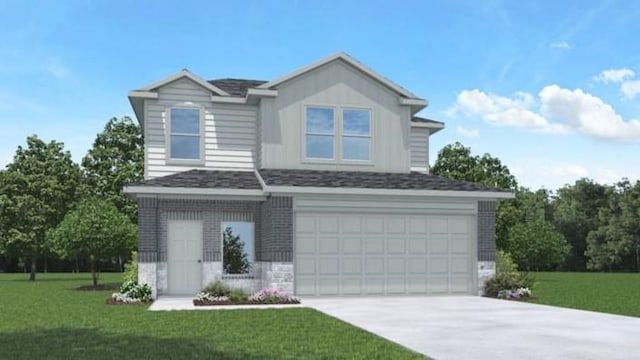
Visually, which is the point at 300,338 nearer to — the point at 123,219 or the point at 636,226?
the point at 123,219

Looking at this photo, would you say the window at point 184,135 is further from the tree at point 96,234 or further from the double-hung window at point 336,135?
the tree at point 96,234

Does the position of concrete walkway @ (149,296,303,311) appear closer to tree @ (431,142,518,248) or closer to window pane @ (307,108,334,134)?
window pane @ (307,108,334,134)

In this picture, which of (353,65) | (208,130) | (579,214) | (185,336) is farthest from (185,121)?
(579,214)

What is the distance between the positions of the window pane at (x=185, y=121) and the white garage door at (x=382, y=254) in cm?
528

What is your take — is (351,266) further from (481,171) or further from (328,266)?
(481,171)

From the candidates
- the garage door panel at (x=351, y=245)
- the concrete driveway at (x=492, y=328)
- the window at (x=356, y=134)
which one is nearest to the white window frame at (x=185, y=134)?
the window at (x=356, y=134)

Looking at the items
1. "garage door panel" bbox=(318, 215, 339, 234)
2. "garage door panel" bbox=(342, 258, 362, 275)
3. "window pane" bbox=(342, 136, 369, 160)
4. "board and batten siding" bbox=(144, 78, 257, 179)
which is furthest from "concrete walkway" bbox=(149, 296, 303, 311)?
"window pane" bbox=(342, 136, 369, 160)

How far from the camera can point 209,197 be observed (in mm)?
21891

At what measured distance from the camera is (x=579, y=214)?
253 feet

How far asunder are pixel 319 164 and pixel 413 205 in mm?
3626

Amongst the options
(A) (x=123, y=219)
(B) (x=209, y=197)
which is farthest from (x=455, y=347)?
(A) (x=123, y=219)

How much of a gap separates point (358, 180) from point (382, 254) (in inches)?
96.5

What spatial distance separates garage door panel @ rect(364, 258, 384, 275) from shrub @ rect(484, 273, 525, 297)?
3.38 meters

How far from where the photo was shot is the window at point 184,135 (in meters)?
23.8
